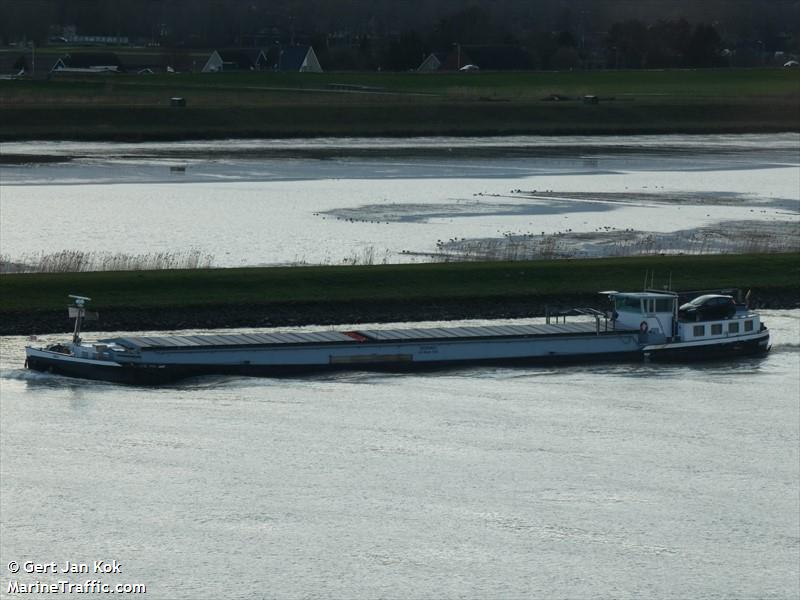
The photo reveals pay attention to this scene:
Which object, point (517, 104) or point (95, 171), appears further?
point (517, 104)

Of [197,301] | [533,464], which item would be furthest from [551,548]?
[197,301]

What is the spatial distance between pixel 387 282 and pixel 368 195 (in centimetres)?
2994

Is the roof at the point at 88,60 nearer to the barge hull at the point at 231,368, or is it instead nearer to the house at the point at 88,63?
the house at the point at 88,63

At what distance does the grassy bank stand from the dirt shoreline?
65.2m

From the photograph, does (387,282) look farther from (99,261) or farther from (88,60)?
(88,60)

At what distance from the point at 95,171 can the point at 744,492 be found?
6848 centimetres

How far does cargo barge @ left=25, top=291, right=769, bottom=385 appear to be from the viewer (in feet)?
160

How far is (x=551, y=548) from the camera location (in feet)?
113

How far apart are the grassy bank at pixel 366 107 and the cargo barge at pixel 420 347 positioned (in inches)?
2824

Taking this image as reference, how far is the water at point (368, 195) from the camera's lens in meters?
71.4

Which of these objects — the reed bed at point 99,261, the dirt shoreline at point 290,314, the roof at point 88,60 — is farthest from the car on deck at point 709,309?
the roof at point 88,60

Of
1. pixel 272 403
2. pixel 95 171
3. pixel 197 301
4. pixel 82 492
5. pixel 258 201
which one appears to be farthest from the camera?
pixel 95 171

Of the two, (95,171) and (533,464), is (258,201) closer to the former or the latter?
(95,171)

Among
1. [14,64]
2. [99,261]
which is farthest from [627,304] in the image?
[14,64]
